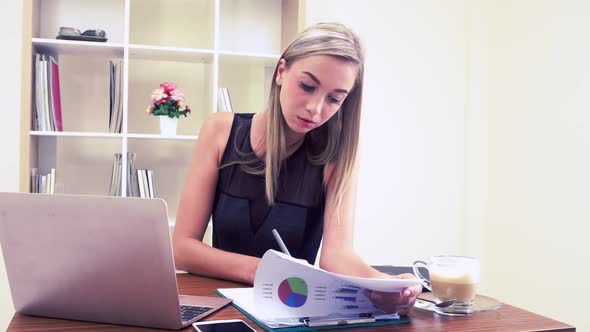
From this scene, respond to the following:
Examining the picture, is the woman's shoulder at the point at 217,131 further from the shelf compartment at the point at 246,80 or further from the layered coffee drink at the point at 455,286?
the shelf compartment at the point at 246,80

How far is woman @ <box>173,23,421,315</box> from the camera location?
1.44 metres

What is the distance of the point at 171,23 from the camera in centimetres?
282

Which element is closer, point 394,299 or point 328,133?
point 394,299

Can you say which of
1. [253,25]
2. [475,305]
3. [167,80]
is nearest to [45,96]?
[167,80]

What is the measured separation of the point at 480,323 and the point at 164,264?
1.76 feet

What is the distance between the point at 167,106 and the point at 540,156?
1.79 meters

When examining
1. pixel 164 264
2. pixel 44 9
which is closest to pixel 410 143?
pixel 44 9

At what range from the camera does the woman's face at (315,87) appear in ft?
4.55

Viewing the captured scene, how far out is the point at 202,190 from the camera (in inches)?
63.6

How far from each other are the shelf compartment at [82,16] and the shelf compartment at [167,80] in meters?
0.17

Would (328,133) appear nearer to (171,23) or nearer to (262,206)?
(262,206)

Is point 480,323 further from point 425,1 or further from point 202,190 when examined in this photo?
point 425,1

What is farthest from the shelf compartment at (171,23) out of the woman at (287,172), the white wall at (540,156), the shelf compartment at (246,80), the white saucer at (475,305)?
the white saucer at (475,305)

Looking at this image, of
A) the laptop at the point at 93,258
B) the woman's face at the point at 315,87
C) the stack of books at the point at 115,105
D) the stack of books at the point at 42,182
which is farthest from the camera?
the stack of books at the point at 115,105
